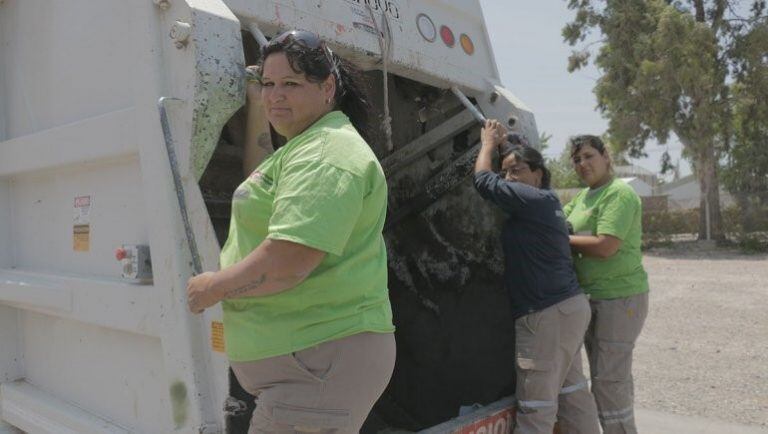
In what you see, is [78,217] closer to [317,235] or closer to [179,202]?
[179,202]

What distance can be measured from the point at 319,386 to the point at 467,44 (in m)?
2.10

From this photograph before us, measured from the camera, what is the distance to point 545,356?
278cm

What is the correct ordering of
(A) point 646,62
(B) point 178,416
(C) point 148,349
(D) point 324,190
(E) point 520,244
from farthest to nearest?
1. (A) point 646,62
2. (E) point 520,244
3. (C) point 148,349
4. (B) point 178,416
5. (D) point 324,190

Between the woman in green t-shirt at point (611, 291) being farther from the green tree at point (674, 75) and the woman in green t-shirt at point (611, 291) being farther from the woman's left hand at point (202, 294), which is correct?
the green tree at point (674, 75)

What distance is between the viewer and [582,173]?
347cm

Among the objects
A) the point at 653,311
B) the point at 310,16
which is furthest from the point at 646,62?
the point at 310,16

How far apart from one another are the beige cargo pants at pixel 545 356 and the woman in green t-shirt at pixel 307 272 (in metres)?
1.37

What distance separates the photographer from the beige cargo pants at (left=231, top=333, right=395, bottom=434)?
144 centimetres

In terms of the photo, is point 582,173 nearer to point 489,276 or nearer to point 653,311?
point 489,276

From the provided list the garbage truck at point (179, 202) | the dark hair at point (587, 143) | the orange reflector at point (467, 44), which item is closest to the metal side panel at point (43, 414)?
the garbage truck at point (179, 202)

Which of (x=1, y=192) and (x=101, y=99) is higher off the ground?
(x=101, y=99)

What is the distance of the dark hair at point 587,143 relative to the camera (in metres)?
3.40

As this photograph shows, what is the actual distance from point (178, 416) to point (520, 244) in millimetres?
1545

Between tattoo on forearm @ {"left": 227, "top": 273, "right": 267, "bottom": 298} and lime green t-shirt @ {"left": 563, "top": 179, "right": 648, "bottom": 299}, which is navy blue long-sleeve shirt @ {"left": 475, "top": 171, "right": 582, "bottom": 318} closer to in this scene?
lime green t-shirt @ {"left": 563, "top": 179, "right": 648, "bottom": 299}
